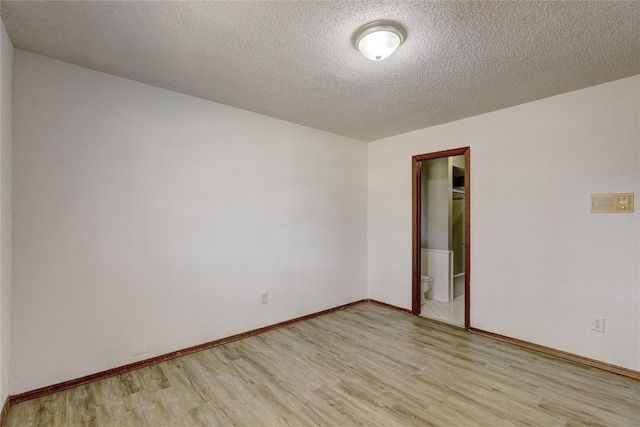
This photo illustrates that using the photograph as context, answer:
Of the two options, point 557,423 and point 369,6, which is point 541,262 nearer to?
point 557,423

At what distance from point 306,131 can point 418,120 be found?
1.39 meters

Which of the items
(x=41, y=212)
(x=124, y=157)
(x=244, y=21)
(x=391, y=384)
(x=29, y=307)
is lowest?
(x=391, y=384)

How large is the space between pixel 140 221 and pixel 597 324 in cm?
408

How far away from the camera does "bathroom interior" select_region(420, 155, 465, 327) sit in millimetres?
4355

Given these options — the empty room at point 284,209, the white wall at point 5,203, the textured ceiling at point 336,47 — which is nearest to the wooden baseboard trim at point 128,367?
the empty room at point 284,209

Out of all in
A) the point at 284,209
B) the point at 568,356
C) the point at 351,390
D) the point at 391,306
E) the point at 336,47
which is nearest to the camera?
the point at 336,47

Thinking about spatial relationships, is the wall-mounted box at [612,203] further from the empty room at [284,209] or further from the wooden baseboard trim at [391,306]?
the wooden baseboard trim at [391,306]

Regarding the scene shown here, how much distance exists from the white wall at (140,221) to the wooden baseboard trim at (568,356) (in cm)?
217

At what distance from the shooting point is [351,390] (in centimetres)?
217

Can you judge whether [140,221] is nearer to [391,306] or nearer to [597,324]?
[391,306]

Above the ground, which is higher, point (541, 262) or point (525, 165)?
point (525, 165)

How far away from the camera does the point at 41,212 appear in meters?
2.07

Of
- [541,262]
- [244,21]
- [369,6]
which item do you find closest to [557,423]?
[541,262]

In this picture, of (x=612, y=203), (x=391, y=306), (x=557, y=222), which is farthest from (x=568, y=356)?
(x=391, y=306)
